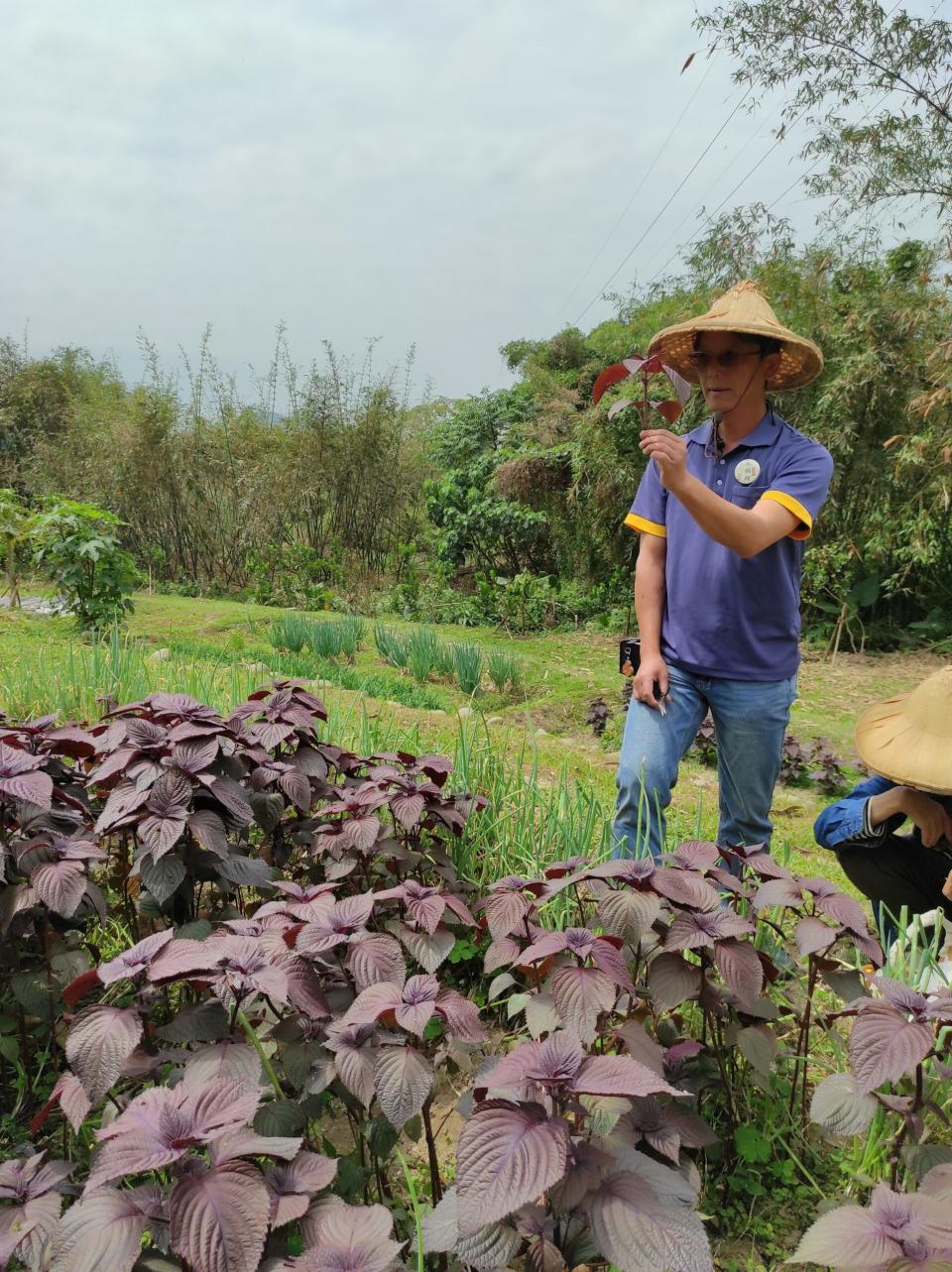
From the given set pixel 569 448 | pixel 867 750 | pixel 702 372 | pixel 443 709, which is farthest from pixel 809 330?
pixel 867 750

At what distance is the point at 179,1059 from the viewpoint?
1151mm

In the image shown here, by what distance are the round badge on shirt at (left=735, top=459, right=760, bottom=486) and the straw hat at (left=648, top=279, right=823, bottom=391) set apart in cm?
31

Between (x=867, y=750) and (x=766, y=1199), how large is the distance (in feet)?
3.11

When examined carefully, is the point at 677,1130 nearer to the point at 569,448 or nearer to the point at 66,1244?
the point at 66,1244

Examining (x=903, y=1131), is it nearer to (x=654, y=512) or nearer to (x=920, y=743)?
(x=920, y=743)

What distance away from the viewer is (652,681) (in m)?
2.16

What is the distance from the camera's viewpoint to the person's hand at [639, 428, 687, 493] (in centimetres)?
185

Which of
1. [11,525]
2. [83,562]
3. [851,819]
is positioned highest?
[11,525]

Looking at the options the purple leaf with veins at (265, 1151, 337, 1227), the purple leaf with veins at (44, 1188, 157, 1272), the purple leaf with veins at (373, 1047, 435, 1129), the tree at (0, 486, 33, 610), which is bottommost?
the purple leaf with veins at (265, 1151, 337, 1227)

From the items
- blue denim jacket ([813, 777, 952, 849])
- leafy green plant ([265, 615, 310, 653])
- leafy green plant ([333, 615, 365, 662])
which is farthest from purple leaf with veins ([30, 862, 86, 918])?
leafy green plant ([265, 615, 310, 653])

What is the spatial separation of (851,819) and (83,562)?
232 inches

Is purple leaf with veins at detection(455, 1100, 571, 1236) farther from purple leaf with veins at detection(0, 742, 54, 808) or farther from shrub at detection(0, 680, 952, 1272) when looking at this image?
purple leaf with veins at detection(0, 742, 54, 808)

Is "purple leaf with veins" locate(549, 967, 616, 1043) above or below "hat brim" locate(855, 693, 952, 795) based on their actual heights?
below

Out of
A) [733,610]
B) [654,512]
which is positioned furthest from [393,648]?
[733,610]
